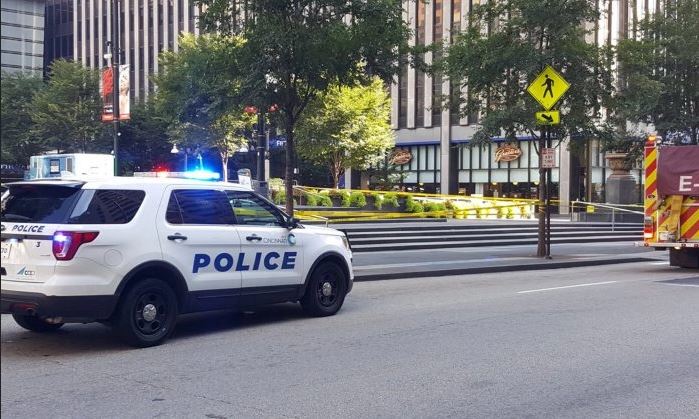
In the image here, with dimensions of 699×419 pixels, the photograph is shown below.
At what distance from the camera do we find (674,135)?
26.2m

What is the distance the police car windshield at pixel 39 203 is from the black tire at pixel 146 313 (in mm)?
1107

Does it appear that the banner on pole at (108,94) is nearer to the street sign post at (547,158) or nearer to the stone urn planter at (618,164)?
the street sign post at (547,158)

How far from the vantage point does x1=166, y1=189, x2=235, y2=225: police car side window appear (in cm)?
843

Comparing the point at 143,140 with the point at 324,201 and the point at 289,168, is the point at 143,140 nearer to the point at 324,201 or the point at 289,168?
the point at 324,201

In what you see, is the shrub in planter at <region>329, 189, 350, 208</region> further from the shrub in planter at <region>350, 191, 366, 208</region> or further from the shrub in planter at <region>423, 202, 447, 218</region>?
the shrub in planter at <region>423, 202, 447, 218</region>

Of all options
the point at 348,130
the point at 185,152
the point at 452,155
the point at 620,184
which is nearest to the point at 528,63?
the point at 620,184

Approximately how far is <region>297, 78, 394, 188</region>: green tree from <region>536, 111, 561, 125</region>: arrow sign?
71.0ft

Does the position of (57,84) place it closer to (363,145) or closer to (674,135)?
(363,145)

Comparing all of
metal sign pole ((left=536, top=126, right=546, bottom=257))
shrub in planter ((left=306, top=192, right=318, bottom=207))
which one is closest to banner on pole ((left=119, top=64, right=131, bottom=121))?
shrub in planter ((left=306, top=192, right=318, bottom=207))

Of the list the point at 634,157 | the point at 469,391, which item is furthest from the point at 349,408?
the point at 634,157

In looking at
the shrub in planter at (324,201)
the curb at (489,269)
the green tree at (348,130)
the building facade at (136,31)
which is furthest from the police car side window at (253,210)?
the building facade at (136,31)

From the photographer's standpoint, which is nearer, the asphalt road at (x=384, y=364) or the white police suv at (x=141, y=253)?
the asphalt road at (x=384, y=364)

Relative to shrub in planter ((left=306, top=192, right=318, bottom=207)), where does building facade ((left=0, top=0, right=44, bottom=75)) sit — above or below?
above

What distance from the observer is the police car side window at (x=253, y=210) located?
9.16 metres
